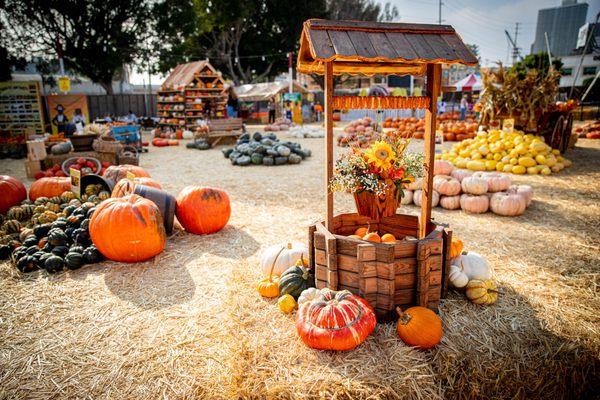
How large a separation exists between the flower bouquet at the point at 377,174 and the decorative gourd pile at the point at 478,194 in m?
2.72

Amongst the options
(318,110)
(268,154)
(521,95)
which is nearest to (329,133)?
(268,154)

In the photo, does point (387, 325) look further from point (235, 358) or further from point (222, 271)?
point (222, 271)

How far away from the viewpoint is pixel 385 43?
290cm

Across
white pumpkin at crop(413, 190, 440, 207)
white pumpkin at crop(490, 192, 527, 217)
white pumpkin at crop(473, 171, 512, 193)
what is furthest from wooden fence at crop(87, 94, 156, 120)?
white pumpkin at crop(490, 192, 527, 217)

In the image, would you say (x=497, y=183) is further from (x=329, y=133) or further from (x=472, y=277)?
(x=329, y=133)

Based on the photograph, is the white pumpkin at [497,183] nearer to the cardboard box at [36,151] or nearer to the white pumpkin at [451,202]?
the white pumpkin at [451,202]

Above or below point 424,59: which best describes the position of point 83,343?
below

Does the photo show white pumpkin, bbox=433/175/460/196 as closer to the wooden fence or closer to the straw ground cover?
the straw ground cover

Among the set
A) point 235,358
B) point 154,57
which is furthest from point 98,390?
point 154,57

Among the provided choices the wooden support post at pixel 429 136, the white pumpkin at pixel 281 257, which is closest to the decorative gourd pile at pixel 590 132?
the wooden support post at pixel 429 136

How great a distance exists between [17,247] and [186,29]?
29399 mm

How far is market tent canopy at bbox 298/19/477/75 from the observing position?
9.02ft

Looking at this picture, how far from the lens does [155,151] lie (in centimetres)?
1466

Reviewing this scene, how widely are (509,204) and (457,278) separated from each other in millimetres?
2990
